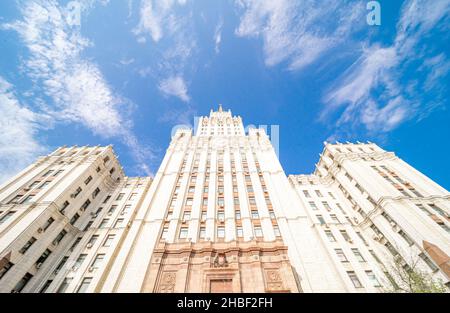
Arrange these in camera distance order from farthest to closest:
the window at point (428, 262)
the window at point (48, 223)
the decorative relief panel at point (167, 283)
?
the window at point (48, 223) < the window at point (428, 262) < the decorative relief panel at point (167, 283)

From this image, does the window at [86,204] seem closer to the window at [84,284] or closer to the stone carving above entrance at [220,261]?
the window at [84,284]

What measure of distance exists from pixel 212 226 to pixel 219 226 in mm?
1277

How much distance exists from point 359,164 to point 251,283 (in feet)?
99.3

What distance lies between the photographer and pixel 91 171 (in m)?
36.7

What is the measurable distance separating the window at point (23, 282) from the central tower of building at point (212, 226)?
10131 millimetres

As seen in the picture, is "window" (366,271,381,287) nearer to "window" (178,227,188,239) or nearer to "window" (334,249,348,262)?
"window" (334,249,348,262)

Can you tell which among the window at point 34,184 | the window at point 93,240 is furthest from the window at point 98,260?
the window at point 34,184

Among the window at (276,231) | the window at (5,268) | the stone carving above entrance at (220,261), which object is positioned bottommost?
the window at (5,268)

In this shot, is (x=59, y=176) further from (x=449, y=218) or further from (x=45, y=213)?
(x=449, y=218)

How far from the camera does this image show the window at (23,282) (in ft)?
72.7

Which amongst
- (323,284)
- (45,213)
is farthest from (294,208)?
(45,213)

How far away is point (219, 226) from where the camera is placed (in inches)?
1177

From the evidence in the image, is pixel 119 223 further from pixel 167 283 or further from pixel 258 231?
pixel 258 231

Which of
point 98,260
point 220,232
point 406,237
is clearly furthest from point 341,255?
point 98,260
